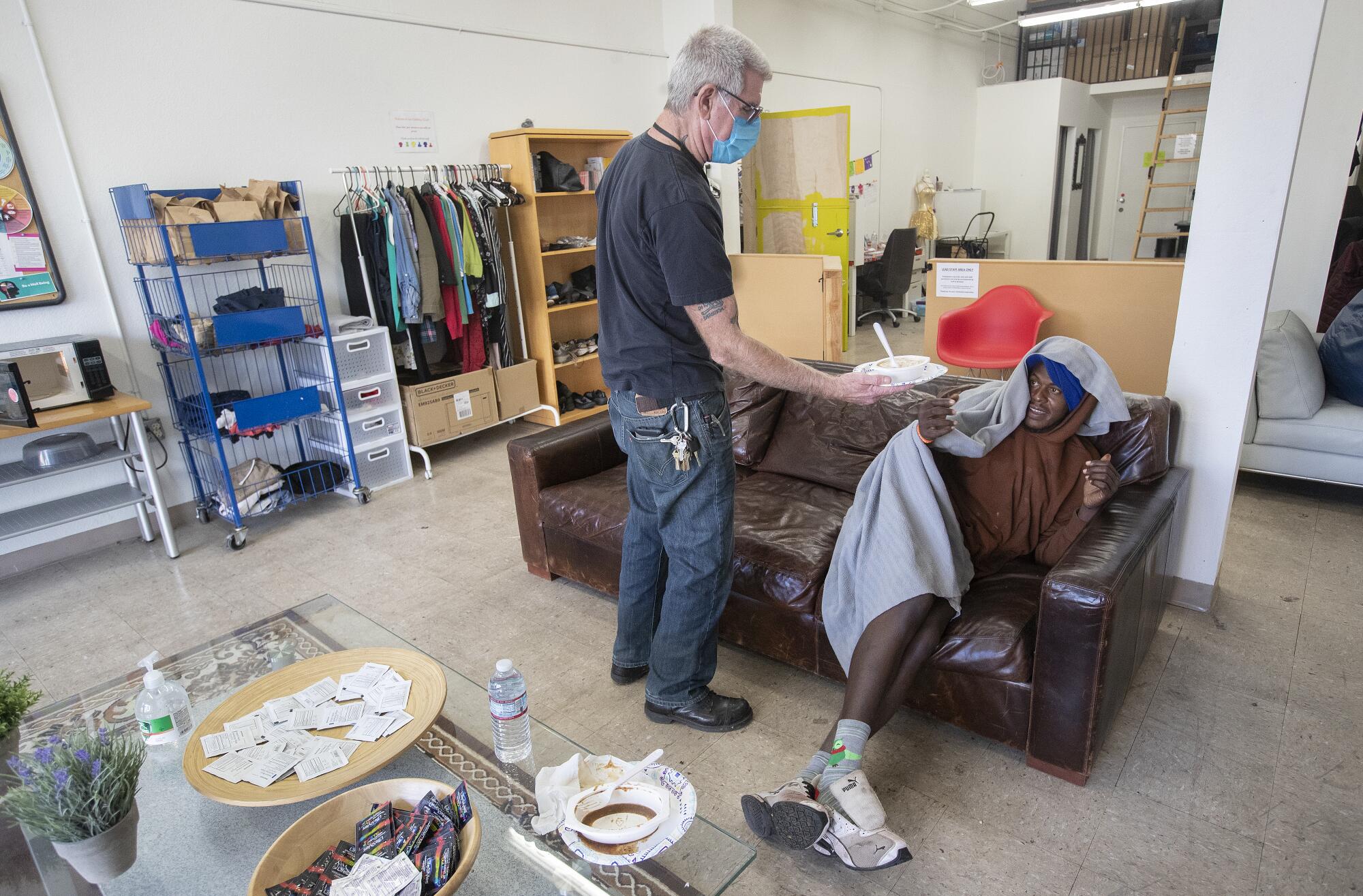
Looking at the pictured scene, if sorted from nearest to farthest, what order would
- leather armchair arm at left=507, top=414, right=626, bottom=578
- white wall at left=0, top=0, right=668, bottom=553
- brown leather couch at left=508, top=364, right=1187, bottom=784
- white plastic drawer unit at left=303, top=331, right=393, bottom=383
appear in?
brown leather couch at left=508, top=364, right=1187, bottom=784
leather armchair arm at left=507, top=414, right=626, bottom=578
white wall at left=0, top=0, right=668, bottom=553
white plastic drawer unit at left=303, top=331, right=393, bottom=383

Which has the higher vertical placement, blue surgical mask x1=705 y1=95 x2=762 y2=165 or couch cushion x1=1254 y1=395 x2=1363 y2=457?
blue surgical mask x1=705 y1=95 x2=762 y2=165

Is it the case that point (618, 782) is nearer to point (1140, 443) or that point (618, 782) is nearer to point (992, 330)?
point (1140, 443)

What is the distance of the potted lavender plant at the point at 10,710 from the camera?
51.9 inches

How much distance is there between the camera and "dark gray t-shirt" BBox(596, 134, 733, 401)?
1635mm

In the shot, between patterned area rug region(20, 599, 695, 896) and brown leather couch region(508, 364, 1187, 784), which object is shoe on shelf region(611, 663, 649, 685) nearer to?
brown leather couch region(508, 364, 1187, 784)

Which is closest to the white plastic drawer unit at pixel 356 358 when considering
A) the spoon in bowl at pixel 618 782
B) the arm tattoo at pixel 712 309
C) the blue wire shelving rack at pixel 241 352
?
the blue wire shelving rack at pixel 241 352

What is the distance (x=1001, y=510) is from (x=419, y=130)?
12.7 feet

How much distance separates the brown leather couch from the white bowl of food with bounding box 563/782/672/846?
84cm

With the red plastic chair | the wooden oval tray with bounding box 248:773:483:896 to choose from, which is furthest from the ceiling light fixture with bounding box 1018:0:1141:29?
the wooden oval tray with bounding box 248:773:483:896

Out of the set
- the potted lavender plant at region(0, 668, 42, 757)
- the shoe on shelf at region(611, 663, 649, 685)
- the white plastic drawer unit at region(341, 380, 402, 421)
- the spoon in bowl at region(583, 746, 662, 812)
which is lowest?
the shoe on shelf at region(611, 663, 649, 685)

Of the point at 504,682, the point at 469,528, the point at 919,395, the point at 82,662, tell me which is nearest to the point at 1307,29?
the point at 919,395

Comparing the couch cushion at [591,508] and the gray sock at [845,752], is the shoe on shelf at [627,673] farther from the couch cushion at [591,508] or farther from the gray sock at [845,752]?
the gray sock at [845,752]

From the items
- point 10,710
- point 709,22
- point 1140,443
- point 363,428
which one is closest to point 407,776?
point 10,710

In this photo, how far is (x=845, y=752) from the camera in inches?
67.2
